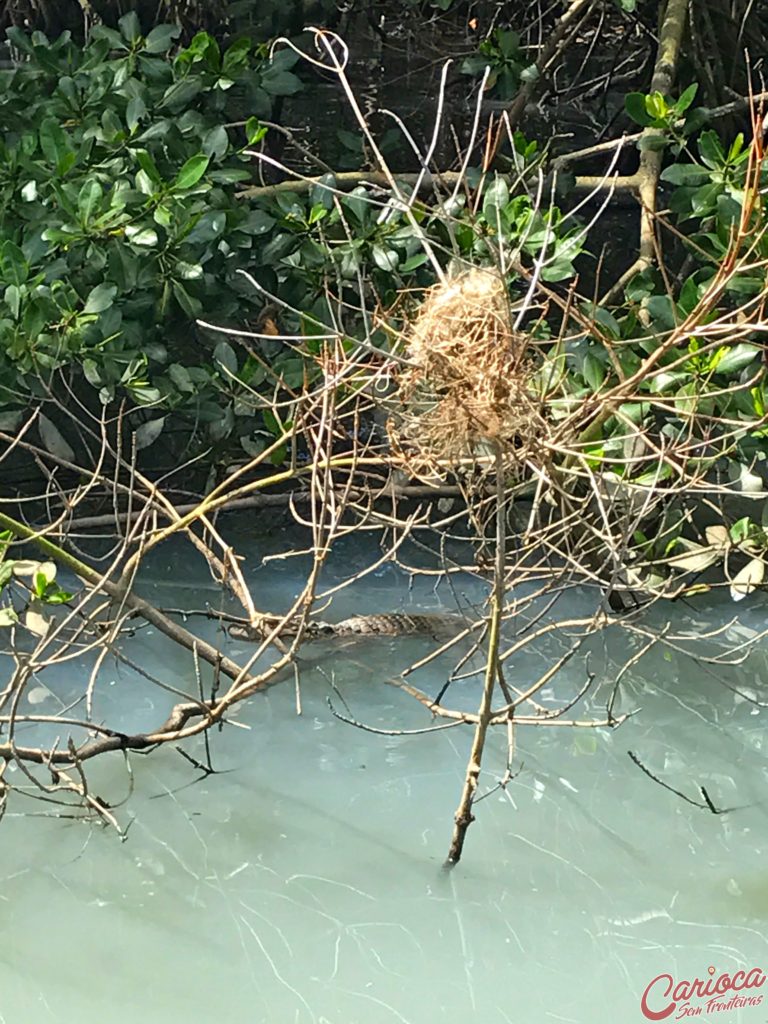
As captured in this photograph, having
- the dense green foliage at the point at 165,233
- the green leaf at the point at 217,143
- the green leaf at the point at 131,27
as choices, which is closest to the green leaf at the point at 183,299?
the dense green foliage at the point at 165,233

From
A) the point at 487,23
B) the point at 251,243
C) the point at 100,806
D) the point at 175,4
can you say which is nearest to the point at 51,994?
the point at 100,806

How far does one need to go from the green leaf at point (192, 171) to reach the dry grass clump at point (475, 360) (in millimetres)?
800

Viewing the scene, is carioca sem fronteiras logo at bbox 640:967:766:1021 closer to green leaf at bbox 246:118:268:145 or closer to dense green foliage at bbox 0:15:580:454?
dense green foliage at bbox 0:15:580:454

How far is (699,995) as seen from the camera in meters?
1.45

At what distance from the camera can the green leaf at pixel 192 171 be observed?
219 centimetres

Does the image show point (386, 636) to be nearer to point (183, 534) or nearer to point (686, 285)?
point (183, 534)

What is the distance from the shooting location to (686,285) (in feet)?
7.00

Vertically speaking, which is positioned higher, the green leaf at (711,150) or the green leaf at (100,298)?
the green leaf at (711,150)

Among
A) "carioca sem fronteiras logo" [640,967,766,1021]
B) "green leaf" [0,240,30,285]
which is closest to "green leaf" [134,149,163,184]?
"green leaf" [0,240,30,285]

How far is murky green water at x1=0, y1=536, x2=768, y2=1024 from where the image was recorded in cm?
147

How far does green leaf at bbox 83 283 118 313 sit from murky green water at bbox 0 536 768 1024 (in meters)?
0.65

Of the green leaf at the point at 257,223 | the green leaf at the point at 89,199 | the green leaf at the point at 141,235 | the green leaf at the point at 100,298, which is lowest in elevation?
the green leaf at the point at 100,298

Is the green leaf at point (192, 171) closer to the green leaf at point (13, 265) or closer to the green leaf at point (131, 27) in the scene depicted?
the green leaf at point (13, 265)

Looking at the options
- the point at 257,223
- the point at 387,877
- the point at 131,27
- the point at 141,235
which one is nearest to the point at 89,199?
the point at 141,235
